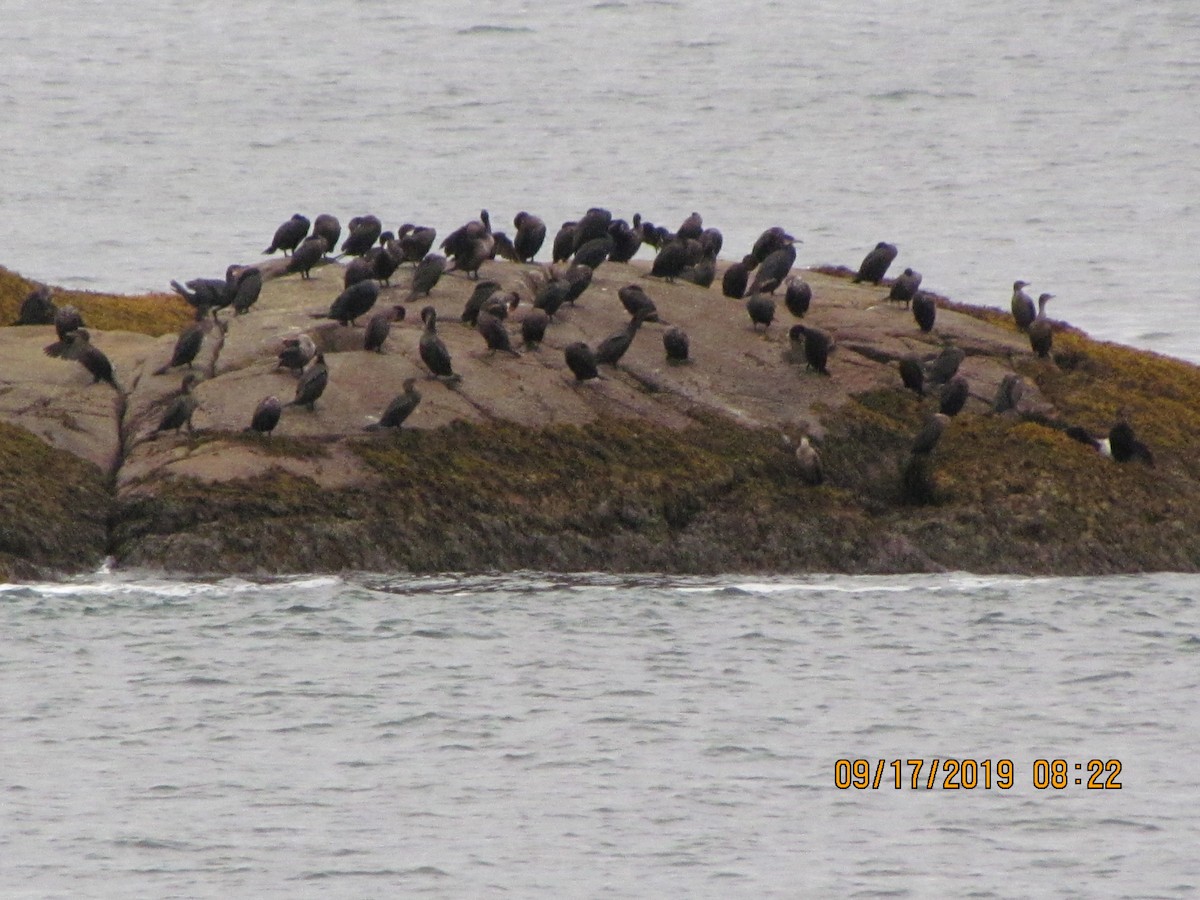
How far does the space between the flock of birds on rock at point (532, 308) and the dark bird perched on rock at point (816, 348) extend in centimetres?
2

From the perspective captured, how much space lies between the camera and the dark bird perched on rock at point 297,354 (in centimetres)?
2734

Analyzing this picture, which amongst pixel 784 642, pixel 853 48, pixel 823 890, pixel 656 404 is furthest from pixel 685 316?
pixel 853 48

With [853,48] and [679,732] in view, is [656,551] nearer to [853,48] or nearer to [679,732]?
[679,732]

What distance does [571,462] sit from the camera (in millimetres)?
26766

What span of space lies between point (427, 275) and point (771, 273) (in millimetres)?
4948

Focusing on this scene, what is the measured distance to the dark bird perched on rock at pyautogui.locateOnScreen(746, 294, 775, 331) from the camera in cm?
2942

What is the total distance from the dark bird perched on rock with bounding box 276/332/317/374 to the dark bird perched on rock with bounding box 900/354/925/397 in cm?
752

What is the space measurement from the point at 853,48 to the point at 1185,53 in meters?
14.6

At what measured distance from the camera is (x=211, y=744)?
21.2 metres

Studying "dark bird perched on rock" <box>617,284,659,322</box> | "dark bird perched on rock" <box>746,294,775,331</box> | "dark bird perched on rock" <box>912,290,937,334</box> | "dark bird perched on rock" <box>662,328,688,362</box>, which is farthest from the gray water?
"dark bird perched on rock" <box>662,328,688,362</box>

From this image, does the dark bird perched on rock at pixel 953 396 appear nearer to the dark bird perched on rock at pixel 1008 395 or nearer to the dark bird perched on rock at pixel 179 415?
the dark bird perched on rock at pixel 1008 395

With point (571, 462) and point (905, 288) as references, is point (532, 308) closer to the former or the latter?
point (571, 462)
